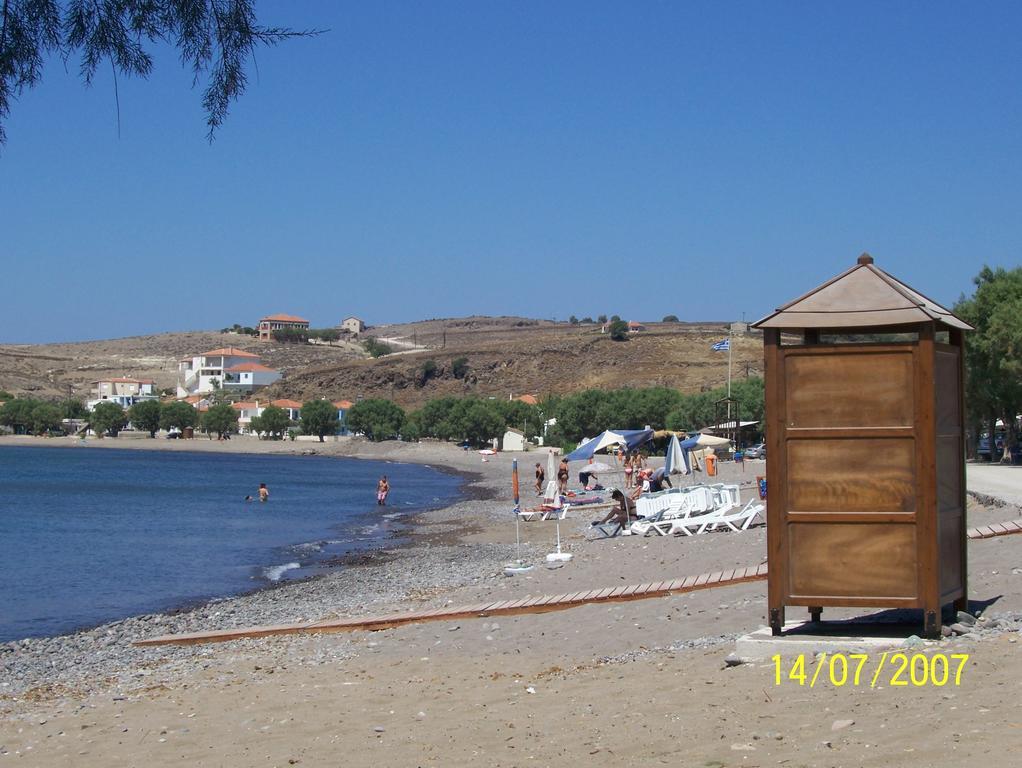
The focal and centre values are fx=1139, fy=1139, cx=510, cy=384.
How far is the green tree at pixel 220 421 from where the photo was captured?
465 ft

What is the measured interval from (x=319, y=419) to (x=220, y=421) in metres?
14.8

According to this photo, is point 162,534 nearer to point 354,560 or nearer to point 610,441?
point 354,560

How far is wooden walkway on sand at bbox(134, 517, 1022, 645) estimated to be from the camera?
12.5 meters

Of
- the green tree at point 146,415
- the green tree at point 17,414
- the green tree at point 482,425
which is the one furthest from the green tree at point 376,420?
the green tree at point 17,414

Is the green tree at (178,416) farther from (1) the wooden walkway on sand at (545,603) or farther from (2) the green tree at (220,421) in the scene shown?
(1) the wooden walkway on sand at (545,603)

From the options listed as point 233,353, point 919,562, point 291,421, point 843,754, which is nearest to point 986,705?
point 843,754

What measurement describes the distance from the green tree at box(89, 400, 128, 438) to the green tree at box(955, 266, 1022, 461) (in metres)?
118

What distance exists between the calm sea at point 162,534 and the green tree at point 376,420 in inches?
1917

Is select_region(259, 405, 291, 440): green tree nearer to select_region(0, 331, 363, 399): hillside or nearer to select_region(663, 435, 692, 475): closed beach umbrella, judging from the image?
select_region(0, 331, 363, 399): hillside

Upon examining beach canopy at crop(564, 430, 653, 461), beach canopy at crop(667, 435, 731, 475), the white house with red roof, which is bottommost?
beach canopy at crop(667, 435, 731, 475)

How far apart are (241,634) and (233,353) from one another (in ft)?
548

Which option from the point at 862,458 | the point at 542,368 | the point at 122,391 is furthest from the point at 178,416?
the point at 862,458

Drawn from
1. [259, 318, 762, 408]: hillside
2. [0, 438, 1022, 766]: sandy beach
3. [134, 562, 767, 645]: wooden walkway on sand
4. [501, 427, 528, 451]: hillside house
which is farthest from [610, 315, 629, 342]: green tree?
[134, 562, 767, 645]: wooden walkway on sand

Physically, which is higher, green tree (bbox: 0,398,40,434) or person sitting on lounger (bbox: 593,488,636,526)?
green tree (bbox: 0,398,40,434)
